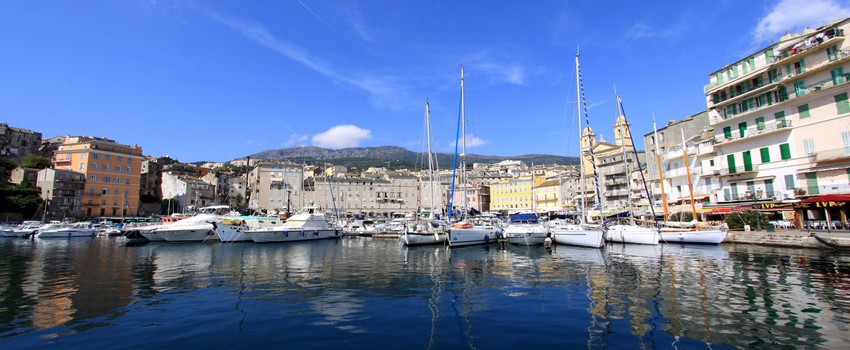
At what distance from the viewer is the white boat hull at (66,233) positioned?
44656 mm

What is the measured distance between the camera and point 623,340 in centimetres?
759

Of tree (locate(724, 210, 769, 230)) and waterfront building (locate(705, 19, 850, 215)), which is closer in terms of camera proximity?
waterfront building (locate(705, 19, 850, 215))

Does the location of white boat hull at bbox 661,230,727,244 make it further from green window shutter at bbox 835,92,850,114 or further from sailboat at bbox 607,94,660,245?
green window shutter at bbox 835,92,850,114

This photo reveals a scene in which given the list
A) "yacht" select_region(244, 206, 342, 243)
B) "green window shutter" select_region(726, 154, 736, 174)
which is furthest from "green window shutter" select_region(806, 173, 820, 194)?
"yacht" select_region(244, 206, 342, 243)

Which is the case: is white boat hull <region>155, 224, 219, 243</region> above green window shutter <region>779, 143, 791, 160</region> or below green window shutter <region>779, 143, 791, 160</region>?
below

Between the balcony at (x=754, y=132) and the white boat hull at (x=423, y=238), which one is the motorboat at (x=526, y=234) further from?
the balcony at (x=754, y=132)

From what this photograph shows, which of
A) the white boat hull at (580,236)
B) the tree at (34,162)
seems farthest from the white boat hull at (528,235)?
the tree at (34,162)

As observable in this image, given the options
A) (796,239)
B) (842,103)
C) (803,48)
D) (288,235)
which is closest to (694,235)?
(796,239)

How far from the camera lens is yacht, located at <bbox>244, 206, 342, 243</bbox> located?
37.1 m

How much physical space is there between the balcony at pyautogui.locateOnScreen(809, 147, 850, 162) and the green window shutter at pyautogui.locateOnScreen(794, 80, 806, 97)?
15.1ft

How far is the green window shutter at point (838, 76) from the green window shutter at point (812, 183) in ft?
21.8

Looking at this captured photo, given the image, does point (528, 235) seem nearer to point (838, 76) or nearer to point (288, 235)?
point (288, 235)

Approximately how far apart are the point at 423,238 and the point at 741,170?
28526mm

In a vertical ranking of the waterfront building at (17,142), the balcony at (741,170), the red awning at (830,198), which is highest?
the waterfront building at (17,142)
